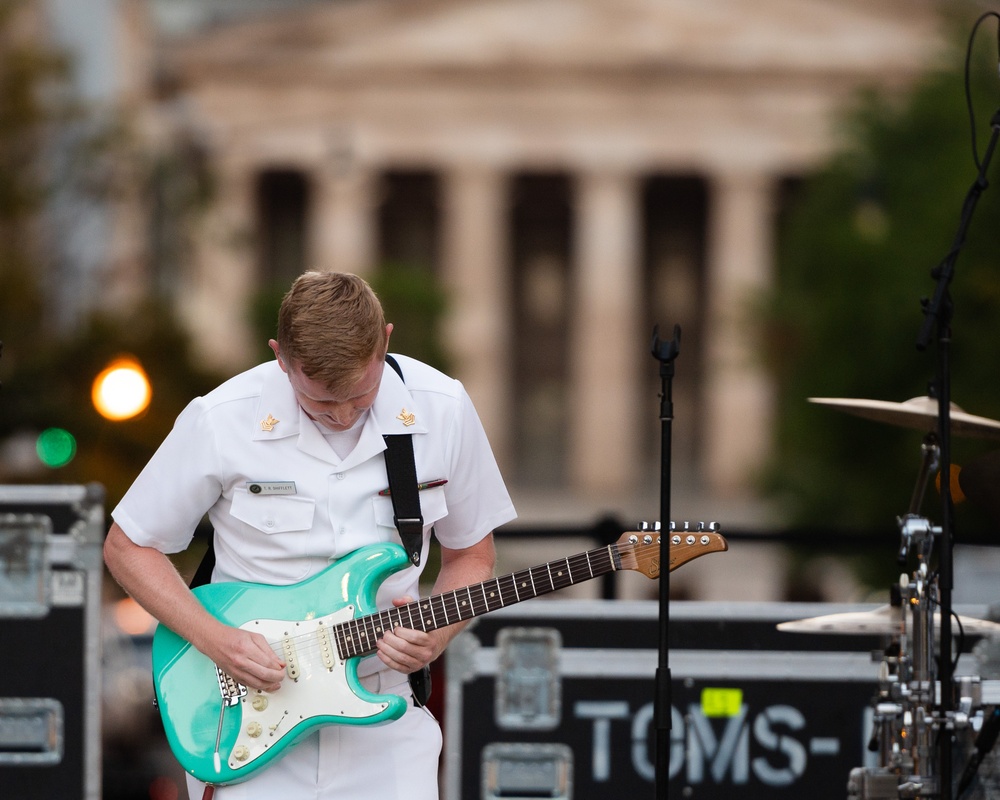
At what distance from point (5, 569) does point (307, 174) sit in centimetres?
5043

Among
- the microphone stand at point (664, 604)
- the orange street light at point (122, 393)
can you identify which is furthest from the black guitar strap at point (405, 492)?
the orange street light at point (122, 393)

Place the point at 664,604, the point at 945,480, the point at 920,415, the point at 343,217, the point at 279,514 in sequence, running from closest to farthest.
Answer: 1. the point at 279,514
2. the point at 664,604
3. the point at 945,480
4. the point at 920,415
5. the point at 343,217

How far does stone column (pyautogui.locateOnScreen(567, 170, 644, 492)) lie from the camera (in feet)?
179

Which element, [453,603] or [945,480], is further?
[945,480]

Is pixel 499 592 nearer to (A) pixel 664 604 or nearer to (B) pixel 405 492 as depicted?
(B) pixel 405 492

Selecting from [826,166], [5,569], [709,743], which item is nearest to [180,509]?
[5,569]

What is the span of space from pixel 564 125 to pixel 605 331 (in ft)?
23.2

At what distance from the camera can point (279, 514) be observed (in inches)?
174

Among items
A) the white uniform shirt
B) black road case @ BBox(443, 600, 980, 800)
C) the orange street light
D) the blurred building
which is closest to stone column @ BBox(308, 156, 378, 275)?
the blurred building

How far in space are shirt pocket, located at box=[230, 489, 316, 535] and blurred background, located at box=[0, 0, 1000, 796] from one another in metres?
11.9

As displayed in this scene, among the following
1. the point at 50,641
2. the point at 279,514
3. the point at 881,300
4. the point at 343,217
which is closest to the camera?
the point at 279,514

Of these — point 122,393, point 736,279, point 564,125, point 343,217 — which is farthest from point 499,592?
point 343,217

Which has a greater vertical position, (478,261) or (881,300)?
(478,261)

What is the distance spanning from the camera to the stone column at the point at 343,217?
177 ft
